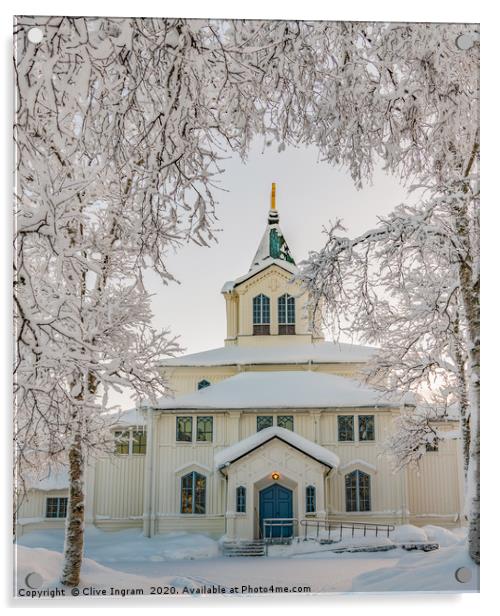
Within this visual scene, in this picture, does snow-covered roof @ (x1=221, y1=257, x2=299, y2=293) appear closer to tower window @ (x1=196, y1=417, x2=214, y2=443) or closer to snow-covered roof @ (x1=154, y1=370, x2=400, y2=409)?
snow-covered roof @ (x1=154, y1=370, x2=400, y2=409)

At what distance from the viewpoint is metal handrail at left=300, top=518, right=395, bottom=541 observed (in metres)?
4.18

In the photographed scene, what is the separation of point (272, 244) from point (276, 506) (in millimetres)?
1596

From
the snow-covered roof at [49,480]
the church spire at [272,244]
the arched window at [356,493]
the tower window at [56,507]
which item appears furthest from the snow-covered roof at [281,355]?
the tower window at [56,507]

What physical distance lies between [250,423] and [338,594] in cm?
110

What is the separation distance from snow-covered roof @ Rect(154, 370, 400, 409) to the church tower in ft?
0.75

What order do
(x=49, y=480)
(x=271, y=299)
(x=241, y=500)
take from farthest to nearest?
(x=271, y=299) → (x=241, y=500) → (x=49, y=480)

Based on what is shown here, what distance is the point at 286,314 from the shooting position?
440cm

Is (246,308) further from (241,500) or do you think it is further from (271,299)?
(241,500)

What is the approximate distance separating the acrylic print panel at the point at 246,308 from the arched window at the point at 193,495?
14mm

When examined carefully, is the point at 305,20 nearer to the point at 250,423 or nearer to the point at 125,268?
the point at 125,268

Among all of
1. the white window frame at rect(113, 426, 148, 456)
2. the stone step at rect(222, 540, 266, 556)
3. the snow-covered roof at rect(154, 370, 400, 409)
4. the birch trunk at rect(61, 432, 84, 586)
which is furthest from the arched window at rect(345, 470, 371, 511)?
the birch trunk at rect(61, 432, 84, 586)

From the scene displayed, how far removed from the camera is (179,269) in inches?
164
